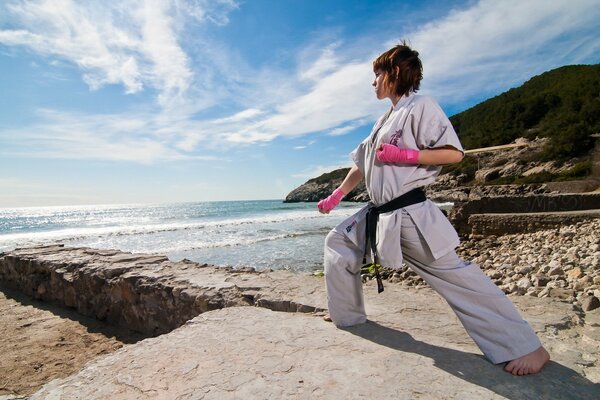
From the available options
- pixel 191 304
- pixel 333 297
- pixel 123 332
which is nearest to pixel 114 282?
pixel 123 332

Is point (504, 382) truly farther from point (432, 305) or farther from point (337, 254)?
point (432, 305)

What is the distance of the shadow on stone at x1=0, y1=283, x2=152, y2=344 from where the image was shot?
3758mm

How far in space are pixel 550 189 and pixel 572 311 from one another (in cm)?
2410

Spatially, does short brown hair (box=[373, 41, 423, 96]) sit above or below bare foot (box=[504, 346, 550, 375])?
above

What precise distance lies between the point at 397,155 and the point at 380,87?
1.65ft

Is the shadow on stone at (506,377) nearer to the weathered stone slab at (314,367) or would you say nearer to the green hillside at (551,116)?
the weathered stone slab at (314,367)

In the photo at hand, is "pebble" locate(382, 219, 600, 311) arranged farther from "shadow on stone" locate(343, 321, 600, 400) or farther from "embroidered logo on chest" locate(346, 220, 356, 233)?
"embroidered logo on chest" locate(346, 220, 356, 233)

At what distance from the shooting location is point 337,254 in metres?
2.14

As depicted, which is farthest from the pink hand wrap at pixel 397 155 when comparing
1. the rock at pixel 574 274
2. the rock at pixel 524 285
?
the rock at pixel 574 274

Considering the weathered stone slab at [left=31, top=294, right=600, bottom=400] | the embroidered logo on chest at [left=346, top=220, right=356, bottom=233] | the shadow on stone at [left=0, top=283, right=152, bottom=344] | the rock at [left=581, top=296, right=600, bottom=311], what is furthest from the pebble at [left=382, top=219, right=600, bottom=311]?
the shadow on stone at [left=0, top=283, right=152, bottom=344]

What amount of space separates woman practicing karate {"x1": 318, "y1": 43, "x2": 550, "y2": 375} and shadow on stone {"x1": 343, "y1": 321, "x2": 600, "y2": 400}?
6 cm

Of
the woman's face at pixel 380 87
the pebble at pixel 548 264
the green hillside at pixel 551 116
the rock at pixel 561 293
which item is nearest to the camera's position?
the woman's face at pixel 380 87

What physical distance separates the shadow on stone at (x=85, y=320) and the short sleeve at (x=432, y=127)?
359 cm

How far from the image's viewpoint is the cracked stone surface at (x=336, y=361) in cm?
150
